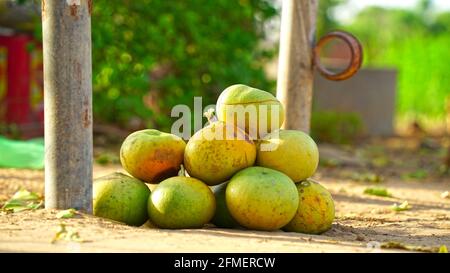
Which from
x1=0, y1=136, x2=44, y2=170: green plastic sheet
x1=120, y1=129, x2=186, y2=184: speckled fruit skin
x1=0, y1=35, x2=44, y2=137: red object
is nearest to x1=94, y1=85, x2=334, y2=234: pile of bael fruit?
x1=120, y1=129, x2=186, y2=184: speckled fruit skin

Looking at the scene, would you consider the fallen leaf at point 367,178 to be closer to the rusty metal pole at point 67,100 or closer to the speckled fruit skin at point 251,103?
the speckled fruit skin at point 251,103

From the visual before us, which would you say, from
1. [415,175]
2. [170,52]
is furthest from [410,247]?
[170,52]

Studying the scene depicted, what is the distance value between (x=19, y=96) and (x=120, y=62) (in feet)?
8.64

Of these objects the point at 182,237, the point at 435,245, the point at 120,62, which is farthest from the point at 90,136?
the point at 120,62

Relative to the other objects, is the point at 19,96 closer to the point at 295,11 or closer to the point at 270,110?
the point at 295,11

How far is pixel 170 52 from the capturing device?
9844 mm

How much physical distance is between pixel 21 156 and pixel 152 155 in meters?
3.95

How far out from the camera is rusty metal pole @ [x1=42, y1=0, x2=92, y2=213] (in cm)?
413

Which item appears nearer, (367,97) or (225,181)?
(225,181)

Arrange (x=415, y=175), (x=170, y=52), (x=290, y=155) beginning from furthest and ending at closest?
(x=170, y=52)
(x=415, y=175)
(x=290, y=155)

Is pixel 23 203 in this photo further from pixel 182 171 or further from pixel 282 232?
pixel 282 232

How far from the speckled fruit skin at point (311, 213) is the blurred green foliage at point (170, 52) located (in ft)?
17.6

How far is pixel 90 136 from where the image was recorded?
4250mm
